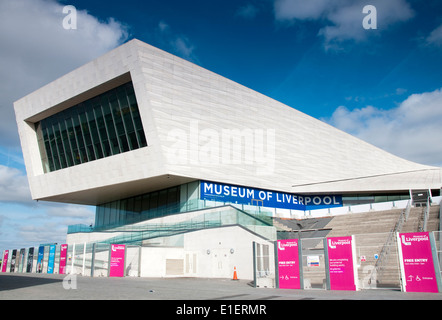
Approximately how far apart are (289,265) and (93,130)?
27.5 metres

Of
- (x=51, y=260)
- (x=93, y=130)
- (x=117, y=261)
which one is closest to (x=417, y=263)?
(x=117, y=261)

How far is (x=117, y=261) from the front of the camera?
27.9 metres

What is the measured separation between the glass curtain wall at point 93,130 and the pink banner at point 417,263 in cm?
2473

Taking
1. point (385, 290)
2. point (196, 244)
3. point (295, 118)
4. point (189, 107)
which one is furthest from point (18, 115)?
point (385, 290)

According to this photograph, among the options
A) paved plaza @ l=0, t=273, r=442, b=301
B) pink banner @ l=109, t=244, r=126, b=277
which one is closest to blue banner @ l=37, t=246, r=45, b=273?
pink banner @ l=109, t=244, r=126, b=277

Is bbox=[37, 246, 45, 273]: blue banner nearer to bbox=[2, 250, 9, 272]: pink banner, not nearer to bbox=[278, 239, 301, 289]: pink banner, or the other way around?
bbox=[2, 250, 9, 272]: pink banner

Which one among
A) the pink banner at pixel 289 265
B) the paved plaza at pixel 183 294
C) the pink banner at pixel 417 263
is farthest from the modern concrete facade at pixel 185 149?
the pink banner at pixel 417 263

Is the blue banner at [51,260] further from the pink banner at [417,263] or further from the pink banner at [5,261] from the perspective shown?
the pink banner at [417,263]

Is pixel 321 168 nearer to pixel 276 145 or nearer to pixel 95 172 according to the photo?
pixel 276 145

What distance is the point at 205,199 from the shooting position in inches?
1467

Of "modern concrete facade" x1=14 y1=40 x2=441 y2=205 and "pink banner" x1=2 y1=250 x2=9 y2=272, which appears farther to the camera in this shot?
"pink banner" x1=2 y1=250 x2=9 y2=272

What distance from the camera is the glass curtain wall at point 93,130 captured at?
117ft

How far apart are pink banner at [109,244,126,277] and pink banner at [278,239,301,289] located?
1400 cm

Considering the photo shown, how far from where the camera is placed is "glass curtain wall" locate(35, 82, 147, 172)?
35.6 m
